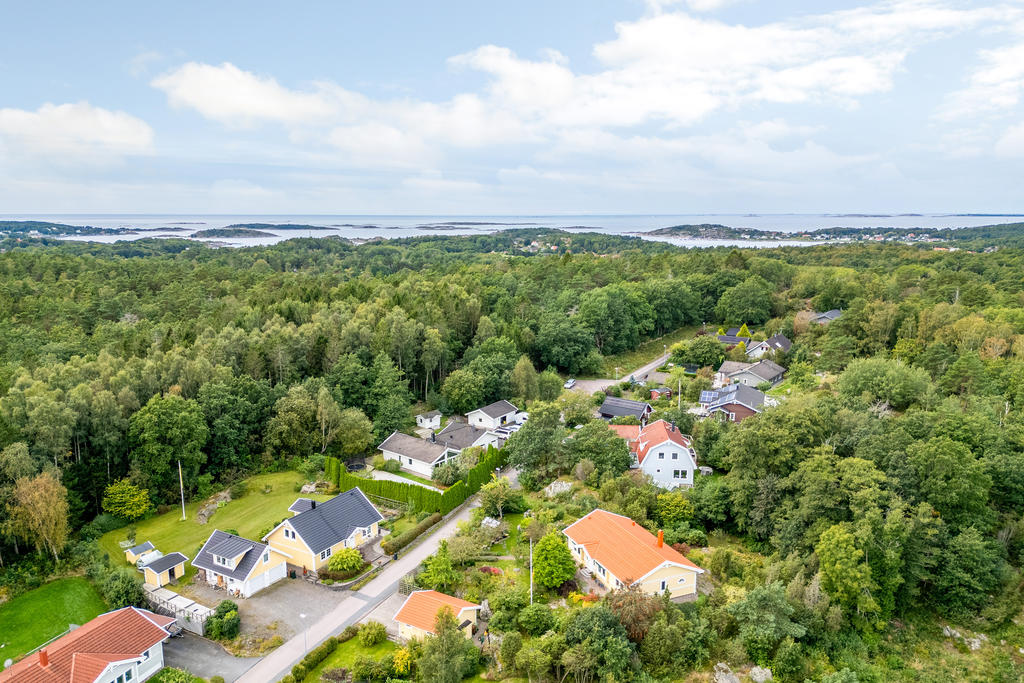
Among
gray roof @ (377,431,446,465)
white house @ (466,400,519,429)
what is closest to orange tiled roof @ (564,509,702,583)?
gray roof @ (377,431,446,465)

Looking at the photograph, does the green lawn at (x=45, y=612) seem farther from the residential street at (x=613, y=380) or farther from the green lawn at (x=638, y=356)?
the green lawn at (x=638, y=356)

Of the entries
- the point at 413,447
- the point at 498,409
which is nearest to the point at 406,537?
the point at 413,447

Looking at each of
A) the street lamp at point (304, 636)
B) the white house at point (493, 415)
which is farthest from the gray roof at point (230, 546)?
the white house at point (493, 415)

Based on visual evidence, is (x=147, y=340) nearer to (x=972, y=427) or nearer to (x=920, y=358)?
(x=972, y=427)

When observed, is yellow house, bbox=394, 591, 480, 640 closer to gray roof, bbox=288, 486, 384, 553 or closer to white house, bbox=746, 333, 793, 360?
gray roof, bbox=288, 486, 384, 553

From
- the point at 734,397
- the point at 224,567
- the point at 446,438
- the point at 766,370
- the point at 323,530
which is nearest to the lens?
the point at 224,567

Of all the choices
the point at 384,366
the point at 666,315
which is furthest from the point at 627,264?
the point at 384,366

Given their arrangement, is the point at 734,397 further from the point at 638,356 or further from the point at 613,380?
the point at 638,356
